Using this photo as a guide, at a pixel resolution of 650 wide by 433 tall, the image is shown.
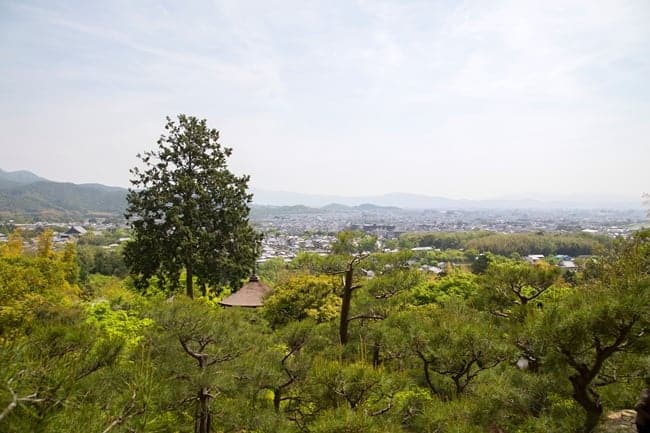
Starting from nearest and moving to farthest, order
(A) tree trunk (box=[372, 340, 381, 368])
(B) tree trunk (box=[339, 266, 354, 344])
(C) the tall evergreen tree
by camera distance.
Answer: (A) tree trunk (box=[372, 340, 381, 368]) → (B) tree trunk (box=[339, 266, 354, 344]) → (C) the tall evergreen tree

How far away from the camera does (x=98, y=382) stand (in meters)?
2.19

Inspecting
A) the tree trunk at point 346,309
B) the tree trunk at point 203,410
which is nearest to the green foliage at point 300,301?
the tree trunk at point 346,309

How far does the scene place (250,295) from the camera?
11.2 meters

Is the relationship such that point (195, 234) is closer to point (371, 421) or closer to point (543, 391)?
point (371, 421)

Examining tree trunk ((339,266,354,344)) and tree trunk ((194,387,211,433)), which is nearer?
tree trunk ((194,387,211,433))

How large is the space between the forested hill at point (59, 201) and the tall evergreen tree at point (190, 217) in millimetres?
96856

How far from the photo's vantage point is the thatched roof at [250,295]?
10.9 m

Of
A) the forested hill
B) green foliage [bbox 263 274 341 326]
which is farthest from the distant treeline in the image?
the forested hill

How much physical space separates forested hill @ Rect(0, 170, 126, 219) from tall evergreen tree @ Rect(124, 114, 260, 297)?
3813 inches

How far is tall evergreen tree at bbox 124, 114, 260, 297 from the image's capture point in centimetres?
884

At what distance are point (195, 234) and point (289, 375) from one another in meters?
5.80

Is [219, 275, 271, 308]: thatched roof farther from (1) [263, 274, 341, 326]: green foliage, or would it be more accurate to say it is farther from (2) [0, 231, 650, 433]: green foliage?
(2) [0, 231, 650, 433]: green foliage

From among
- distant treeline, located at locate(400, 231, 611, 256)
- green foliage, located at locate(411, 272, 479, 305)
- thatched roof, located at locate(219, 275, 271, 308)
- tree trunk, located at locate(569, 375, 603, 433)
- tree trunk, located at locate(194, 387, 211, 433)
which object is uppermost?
tree trunk, located at locate(569, 375, 603, 433)

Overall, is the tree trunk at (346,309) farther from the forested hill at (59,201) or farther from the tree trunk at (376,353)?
the forested hill at (59,201)
